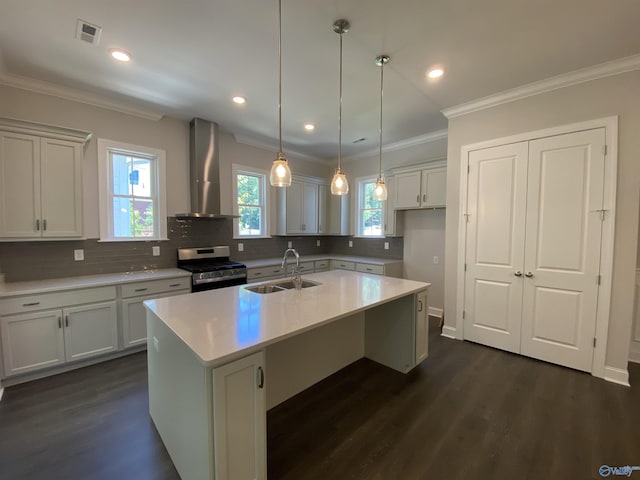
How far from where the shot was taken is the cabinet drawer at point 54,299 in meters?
2.33

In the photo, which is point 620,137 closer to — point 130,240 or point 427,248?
point 427,248

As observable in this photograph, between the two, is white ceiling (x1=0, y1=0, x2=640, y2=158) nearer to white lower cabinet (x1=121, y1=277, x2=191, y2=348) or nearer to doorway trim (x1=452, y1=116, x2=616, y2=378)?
doorway trim (x1=452, y1=116, x2=616, y2=378)

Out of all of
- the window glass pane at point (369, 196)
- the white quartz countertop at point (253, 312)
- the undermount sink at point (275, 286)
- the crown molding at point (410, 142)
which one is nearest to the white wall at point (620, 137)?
the crown molding at point (410, 142)

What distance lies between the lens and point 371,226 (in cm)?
526

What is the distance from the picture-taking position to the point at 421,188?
417 cm

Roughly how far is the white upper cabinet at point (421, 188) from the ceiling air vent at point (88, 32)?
3862 millimetres

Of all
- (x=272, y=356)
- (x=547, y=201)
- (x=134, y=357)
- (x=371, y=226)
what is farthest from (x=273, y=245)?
(x=547, y=201)

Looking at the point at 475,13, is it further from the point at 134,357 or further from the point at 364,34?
the point at 134,357

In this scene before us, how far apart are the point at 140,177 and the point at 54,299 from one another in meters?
1.71

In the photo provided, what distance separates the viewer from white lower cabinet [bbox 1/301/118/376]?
2350mm

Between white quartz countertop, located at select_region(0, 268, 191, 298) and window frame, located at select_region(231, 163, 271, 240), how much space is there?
1.30 m

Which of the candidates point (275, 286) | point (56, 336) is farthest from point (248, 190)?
point (56, 336)

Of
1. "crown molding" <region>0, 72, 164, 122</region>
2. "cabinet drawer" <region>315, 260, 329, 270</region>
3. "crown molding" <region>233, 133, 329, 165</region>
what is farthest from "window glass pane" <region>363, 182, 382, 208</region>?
"crown molding" <region>0, 72, 164, 122</region>

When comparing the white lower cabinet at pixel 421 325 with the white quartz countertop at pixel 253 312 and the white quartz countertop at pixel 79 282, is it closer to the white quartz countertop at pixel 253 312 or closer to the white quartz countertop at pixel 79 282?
the white quartz countertop at pixel 253 312
